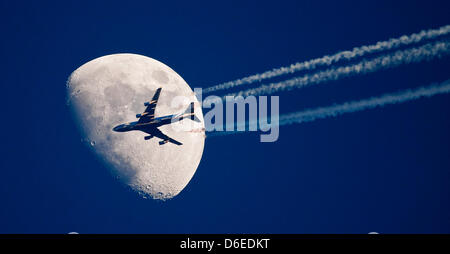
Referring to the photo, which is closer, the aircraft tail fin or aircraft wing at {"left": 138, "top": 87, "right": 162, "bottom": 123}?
aircraft wing at {"left": 138, "top": 87, "right": 162, "bottom": 123}

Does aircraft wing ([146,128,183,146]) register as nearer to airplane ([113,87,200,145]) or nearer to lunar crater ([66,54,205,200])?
airplane ([113,87,200,145])

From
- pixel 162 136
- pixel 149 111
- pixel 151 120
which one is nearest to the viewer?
pixel 149 111

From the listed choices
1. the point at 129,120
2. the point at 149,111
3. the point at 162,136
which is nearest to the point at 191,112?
the point at 149,111

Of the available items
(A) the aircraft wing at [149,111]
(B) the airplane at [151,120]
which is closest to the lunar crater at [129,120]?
(B) the airplane at [151,120]

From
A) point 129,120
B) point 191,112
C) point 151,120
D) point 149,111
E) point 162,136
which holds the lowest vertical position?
point 162,136

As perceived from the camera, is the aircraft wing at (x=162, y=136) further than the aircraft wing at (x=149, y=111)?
Yes

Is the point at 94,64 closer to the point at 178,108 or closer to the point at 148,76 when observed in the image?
the point at 148,76

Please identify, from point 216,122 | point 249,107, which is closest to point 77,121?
point 216,122

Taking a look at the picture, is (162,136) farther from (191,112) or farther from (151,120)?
(191,112)

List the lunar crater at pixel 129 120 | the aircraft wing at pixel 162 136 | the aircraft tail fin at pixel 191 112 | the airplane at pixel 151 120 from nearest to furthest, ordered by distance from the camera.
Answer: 1. the airplane at pixel 151 120
2. the aircraft tail fin at pixel 191 112
3. the lunar crater at pixel 129 120
4. the aircraft wing at pixel 162 136

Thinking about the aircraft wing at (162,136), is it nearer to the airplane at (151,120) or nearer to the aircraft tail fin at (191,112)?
the airplane at (151,120)

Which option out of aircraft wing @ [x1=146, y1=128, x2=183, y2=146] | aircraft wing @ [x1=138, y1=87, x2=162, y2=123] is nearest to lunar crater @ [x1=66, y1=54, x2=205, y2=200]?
aircraft wing @ [x1=146, y1=128, x2=183, y2=146]
